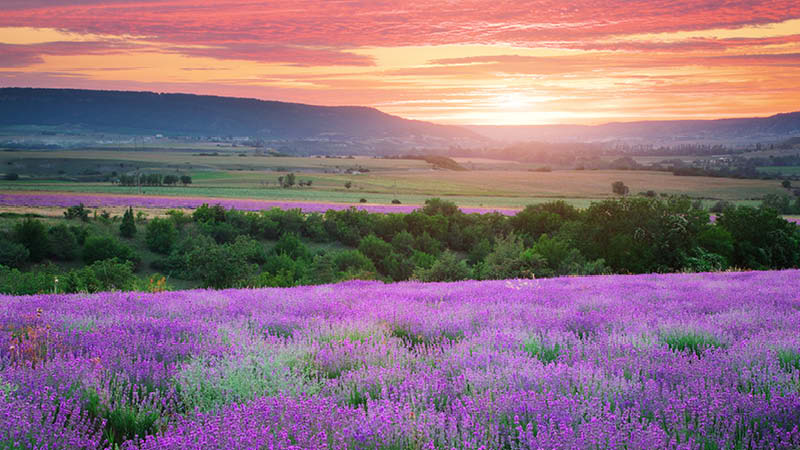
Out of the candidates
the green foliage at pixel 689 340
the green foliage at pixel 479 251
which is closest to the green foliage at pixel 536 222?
the green foliage at pixel 479 251

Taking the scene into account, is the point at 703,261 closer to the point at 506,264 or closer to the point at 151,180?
the point at 506,264

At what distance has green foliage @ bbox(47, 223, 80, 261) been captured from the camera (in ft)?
101

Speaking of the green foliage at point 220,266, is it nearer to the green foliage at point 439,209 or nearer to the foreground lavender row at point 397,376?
the foreground lavender row at point 397,376

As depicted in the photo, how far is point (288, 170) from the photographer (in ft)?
395

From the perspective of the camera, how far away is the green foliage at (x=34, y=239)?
98.9 feet

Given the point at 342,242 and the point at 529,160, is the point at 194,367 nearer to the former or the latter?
the point at 342,242

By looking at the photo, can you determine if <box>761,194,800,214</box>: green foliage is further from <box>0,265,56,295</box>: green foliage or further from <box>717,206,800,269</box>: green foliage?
<box>0,265,56,295</box>: green foliage

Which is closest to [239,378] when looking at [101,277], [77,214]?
[101,277]

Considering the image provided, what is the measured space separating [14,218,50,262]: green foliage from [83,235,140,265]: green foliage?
6.16 ft

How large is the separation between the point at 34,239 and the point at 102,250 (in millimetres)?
3975

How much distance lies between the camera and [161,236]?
111 feet

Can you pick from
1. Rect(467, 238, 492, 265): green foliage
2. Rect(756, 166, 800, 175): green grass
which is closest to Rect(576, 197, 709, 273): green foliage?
Rect(467, 238, 492, 265): green foliage

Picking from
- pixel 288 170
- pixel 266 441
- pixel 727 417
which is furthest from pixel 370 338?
pixel 288 170

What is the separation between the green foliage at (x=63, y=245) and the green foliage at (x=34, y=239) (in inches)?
13.3
